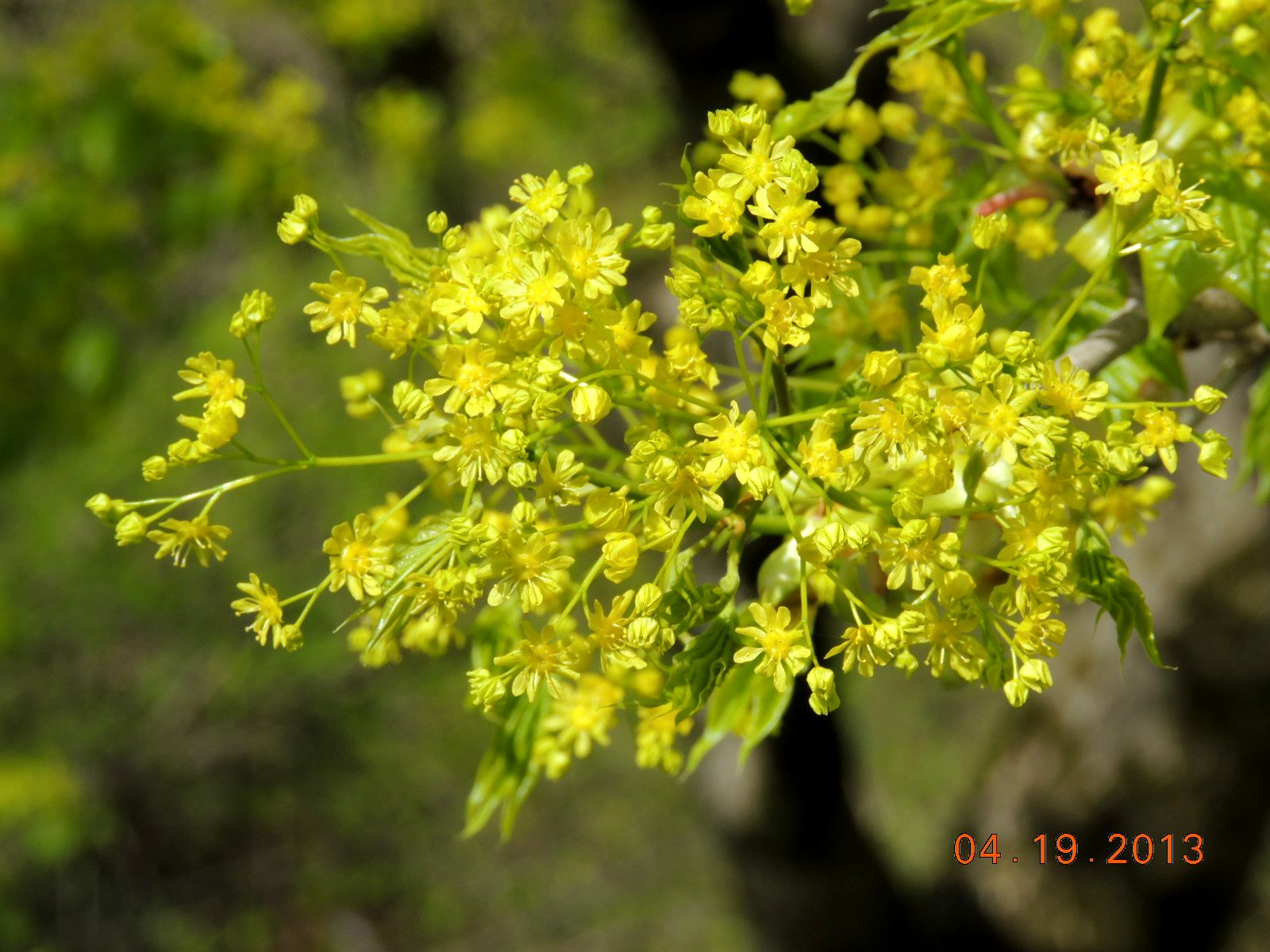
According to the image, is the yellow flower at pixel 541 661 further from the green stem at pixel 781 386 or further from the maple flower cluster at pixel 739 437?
the green stem at pixel 781 386

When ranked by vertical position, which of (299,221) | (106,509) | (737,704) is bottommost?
(737,704)

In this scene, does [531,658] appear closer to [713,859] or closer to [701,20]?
[701,20]

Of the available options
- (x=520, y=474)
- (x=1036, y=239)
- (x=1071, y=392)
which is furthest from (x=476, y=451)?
(x=1036, y=239)

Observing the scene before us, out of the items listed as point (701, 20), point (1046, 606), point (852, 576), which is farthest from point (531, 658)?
point (701, 20)

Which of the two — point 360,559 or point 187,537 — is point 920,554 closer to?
point 360,559

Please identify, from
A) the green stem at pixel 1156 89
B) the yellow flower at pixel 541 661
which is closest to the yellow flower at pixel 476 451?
the yellow flower at pixel 541 661

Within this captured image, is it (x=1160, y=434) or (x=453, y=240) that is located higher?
(x=453, y=240)
